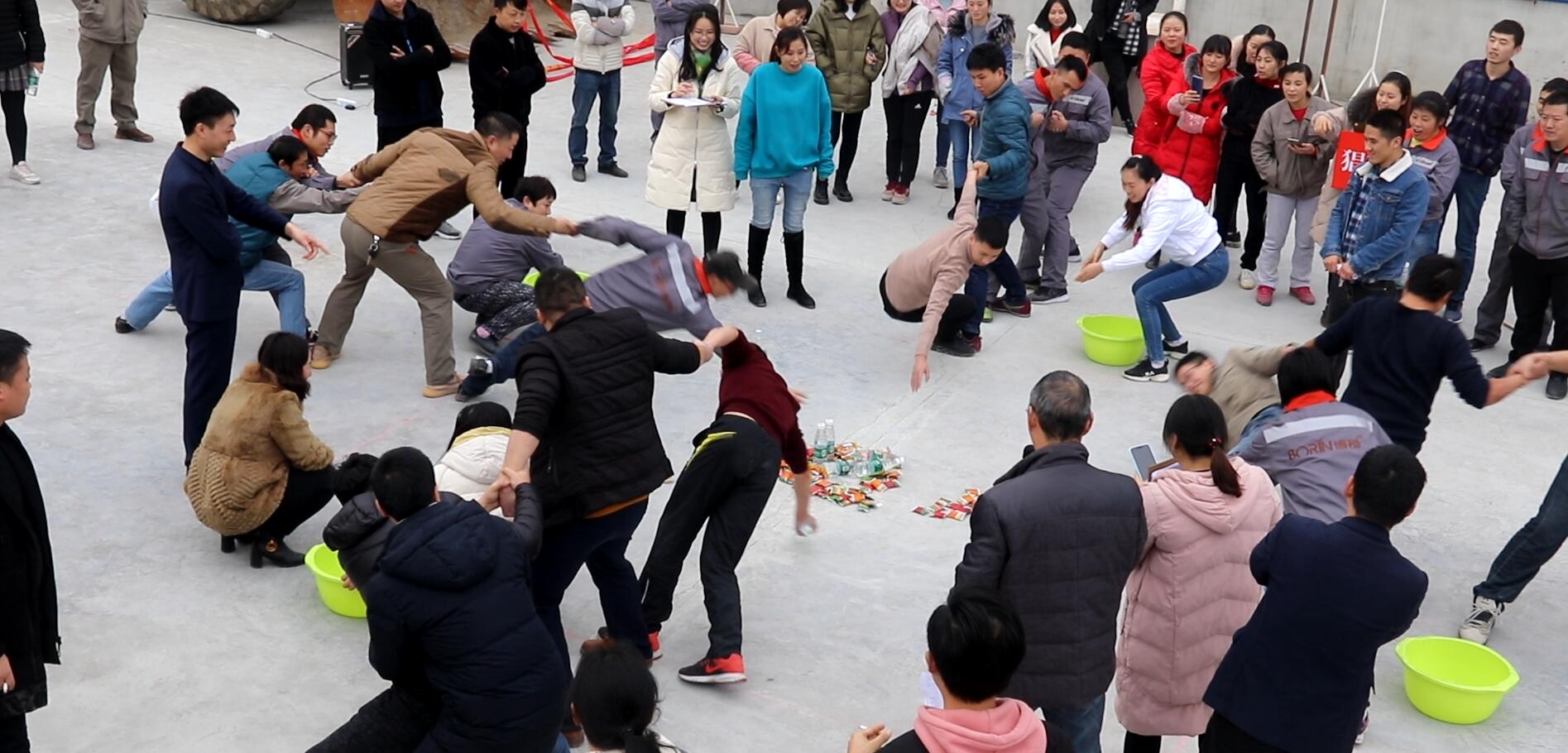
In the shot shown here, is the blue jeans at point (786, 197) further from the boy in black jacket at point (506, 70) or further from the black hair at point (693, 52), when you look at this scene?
the boy in black jacket at point (506, 70)

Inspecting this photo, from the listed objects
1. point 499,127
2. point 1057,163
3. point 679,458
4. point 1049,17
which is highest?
point 1049,17

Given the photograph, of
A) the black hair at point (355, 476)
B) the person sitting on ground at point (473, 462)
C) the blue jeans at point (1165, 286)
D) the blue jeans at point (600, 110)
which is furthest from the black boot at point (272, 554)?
the blue jeans at point (600, 110)

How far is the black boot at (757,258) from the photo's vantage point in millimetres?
9039

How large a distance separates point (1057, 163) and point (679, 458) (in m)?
3.52

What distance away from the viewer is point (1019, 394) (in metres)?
8.08

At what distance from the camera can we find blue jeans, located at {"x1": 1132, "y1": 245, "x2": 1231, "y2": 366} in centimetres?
812

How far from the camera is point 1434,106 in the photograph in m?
8.31

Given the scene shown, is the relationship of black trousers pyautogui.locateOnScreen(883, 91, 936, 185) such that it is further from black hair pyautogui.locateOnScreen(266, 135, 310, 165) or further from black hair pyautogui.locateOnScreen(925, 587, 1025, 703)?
black hair pyautogui.locateOnScreen(925, 587, 1025, 703)

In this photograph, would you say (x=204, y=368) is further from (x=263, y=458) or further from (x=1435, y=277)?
(x=1435, y=277)

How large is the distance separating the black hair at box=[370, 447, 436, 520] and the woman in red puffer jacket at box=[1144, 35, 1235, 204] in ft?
21.9

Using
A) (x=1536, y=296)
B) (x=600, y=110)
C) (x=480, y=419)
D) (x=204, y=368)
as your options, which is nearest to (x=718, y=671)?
(x=480, y=419)

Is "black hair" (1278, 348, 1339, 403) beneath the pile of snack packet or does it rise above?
above

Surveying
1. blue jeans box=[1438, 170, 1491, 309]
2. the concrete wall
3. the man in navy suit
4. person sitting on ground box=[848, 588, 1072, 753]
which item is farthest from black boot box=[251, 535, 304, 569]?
the concrete wall

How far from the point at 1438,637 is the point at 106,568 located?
198 inches
